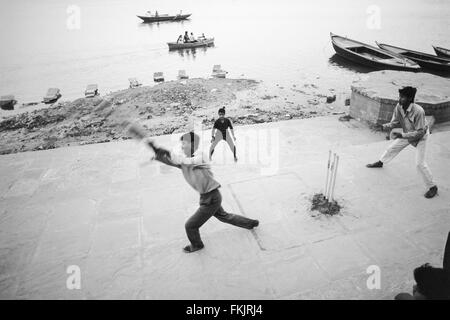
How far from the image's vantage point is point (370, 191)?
4984 mm

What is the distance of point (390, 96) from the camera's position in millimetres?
7082

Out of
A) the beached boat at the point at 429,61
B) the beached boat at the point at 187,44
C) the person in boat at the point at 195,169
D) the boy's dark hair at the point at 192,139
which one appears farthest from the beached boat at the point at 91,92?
the beached boat at the point at 429,61

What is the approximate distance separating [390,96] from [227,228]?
5.40 metres

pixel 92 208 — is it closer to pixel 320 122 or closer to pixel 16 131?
pixel 320 122

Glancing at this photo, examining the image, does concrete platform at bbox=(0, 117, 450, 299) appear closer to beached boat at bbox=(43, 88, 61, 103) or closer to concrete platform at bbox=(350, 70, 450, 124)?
concrete platform at bbox=(350, 70, 450, 124)

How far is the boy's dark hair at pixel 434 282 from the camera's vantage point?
103 inches

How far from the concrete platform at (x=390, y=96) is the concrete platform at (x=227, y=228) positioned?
1026 mm

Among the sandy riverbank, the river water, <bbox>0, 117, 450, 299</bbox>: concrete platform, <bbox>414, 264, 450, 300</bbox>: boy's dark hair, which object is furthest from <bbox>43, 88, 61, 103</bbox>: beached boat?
<bbox>414, 264, 450, 300</bbox>: boy's dark hair

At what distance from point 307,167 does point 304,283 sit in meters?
2.80

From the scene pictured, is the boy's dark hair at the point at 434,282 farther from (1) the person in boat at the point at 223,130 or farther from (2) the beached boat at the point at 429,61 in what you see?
(2) the beached boat at the point at 429,61

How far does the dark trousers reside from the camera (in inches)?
139

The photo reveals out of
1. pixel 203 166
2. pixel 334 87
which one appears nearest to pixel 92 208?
pixel 203 166

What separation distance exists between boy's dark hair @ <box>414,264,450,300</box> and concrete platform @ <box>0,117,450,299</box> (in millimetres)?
597
